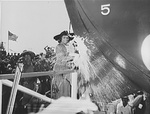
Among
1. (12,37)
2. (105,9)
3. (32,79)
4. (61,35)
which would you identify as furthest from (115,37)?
(12,37)

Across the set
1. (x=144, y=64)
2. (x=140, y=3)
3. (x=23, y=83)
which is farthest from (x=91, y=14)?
(x=23, y=83)

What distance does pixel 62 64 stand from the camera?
1968 millimetres

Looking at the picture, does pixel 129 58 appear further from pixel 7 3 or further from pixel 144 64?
pixel 7 3

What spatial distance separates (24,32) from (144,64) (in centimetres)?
126

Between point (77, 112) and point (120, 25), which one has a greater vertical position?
point (120, 25)

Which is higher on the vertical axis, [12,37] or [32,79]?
[12,37]

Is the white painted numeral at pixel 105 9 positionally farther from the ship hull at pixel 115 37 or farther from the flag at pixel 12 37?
the flag at pixel 12 37

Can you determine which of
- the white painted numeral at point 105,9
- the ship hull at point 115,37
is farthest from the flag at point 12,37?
the white painted numeral at point 105,9

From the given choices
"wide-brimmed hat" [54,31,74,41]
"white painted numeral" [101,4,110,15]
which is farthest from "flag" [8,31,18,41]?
"white painted numeral" [101,4,110,15]

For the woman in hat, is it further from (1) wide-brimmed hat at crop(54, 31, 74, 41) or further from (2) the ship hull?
(2) the ship hull

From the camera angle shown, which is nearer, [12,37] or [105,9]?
[105,9]

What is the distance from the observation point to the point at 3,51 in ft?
6.72

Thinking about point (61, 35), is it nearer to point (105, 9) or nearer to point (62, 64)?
point (62, 64)

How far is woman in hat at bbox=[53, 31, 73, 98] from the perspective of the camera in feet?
6.42
